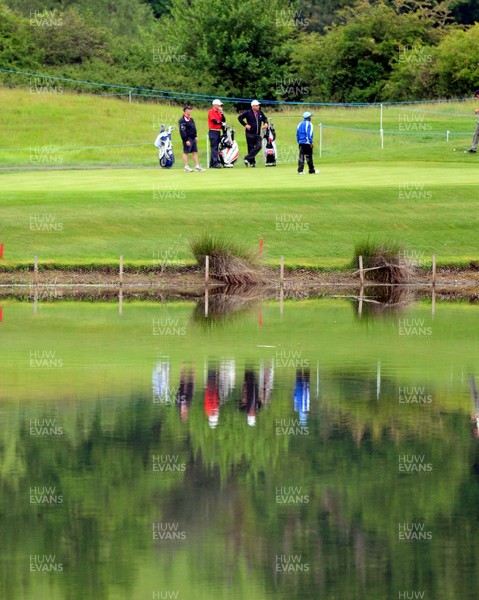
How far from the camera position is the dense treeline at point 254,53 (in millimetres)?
72750

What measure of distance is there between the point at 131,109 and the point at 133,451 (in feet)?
165

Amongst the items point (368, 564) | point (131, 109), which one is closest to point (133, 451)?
point (368, 564)

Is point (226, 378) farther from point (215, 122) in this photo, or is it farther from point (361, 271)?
point (215, 122)

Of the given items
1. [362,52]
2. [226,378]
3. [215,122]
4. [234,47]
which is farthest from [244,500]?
[362,52]

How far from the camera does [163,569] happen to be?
37.0ft

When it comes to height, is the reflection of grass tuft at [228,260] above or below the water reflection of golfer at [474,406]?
below

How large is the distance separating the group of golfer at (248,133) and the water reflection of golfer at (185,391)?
64.7 ft

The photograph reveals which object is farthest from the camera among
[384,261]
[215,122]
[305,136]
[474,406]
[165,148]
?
[165,148]

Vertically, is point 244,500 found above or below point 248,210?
above

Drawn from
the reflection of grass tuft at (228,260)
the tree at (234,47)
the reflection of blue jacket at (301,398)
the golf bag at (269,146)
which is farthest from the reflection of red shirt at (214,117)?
the tree at (234,47)

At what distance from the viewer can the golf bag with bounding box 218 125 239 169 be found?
4444 centimetres

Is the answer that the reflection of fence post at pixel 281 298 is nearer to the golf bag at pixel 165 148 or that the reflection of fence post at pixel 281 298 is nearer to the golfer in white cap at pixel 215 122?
the golfer in white cap at pixel 215 122

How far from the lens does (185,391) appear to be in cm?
1911

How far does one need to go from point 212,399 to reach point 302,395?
47.3 inches
